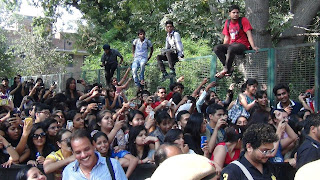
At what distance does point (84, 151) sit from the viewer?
4.09 meters

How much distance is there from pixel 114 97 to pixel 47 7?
670 cm

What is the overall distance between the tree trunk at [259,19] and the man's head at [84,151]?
7.03 m

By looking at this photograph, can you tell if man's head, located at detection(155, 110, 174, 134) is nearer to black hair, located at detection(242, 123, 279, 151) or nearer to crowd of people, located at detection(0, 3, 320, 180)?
crowd of people, located at detection(0, 3, 320, 180)

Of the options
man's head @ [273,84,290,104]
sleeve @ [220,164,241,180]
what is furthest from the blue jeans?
sleeve @ [220,164,241,180]

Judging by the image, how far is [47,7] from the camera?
1483 centimetres

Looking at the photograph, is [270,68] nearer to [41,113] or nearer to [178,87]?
[178,87]

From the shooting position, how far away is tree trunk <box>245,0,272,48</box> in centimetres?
1025

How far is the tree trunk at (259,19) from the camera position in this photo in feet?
33.6

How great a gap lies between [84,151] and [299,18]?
8.38 metres

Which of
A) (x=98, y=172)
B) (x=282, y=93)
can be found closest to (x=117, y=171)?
(x=98, y=172)

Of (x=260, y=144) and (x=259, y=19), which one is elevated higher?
(x=259, y=19)

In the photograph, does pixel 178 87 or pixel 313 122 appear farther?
pixel 178 87

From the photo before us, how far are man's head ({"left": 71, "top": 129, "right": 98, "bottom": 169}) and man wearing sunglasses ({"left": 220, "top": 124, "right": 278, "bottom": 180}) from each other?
1.26 metres

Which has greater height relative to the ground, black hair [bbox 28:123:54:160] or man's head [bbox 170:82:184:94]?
man's head [bbox 170:82:184:94]
